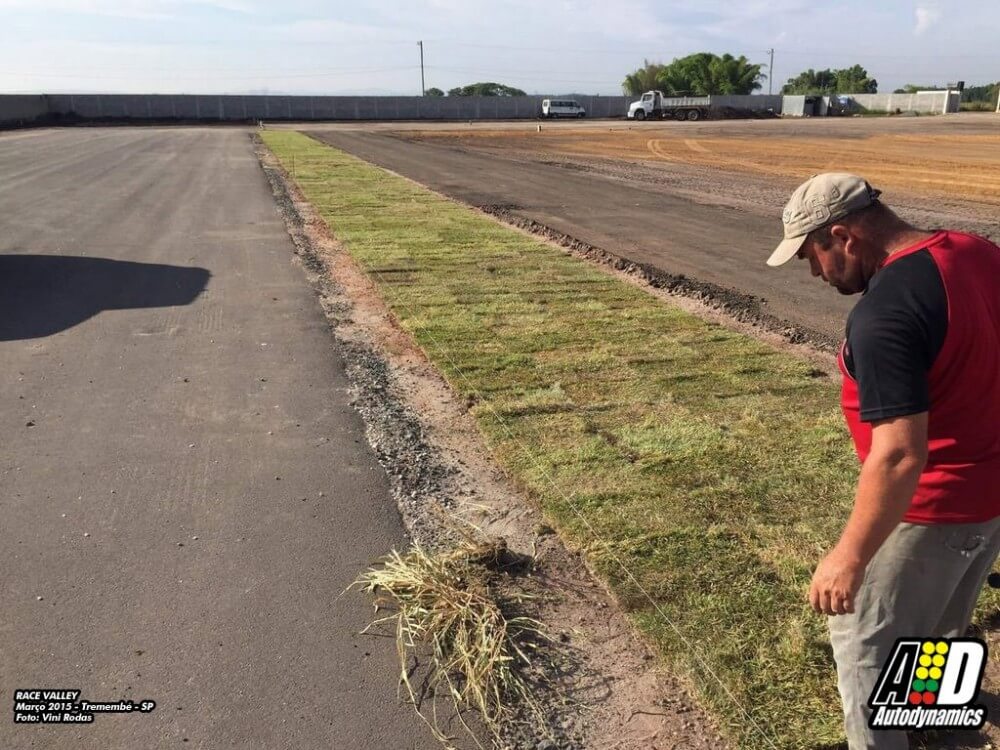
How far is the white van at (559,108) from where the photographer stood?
260ft

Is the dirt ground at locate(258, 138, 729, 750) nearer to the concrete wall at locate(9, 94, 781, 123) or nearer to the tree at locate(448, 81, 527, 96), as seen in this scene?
the concrete wall at locate(9, 94, 781, 123)

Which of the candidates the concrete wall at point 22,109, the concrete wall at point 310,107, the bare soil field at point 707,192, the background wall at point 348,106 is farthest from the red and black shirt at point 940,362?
the concrete wall at point 310,107

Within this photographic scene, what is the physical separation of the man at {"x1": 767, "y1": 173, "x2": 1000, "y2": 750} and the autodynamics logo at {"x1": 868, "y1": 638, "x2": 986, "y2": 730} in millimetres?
37

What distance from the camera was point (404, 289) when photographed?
9773mm

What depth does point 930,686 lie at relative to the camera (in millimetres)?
2512

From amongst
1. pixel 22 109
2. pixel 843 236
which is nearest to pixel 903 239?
pixel 843 236

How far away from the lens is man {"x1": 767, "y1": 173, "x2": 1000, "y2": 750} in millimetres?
2027

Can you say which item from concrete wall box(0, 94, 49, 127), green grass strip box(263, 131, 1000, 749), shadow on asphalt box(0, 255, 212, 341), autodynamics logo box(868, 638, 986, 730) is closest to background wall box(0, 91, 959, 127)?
concrete wall box(0, 94, 49, 127)

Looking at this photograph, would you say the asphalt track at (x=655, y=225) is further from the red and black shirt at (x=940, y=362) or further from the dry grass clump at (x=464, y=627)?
the red and black shirt at (x=940, y=362)

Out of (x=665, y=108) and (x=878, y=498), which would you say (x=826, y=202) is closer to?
(x=878, y=498)

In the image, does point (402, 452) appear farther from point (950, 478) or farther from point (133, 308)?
point (133, 308)

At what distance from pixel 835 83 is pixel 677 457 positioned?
14035cm

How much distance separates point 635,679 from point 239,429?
349cm

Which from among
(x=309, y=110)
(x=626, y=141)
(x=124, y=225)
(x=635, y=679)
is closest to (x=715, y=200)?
(x=124, y=225)
